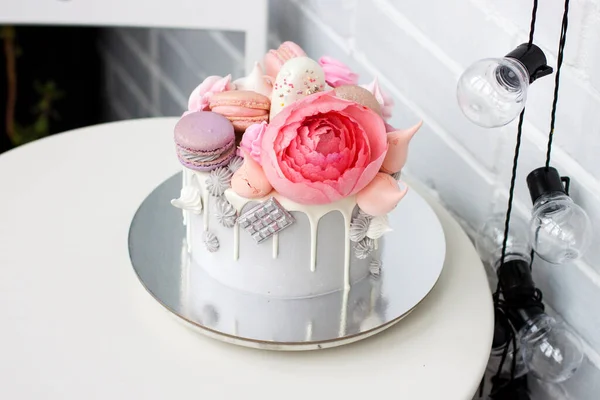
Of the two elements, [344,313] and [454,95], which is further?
[454,95]

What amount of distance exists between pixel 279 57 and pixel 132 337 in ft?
1.01

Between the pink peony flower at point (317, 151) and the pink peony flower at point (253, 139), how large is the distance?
0.01 metres

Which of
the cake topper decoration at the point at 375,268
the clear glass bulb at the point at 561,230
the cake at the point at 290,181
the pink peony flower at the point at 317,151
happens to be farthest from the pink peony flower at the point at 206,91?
the clear glass bulb at the point at 561,230

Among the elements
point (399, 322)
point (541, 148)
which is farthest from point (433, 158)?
point (399, 322)

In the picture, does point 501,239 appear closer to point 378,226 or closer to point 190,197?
point 378,226

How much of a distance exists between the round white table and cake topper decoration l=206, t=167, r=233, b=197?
146 mm

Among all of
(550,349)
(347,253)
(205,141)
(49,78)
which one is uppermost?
(205,141)

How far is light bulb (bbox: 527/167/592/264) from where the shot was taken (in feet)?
2.63

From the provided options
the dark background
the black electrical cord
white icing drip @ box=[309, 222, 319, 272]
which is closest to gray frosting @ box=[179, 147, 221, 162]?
white icing drip @ box=[309, 222, 319, 272]

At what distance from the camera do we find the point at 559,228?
80cm

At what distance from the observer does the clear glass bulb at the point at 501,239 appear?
96 centimetres

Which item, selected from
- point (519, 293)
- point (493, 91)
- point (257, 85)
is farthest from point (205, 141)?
point (519, 293)

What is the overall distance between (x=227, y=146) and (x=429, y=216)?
266 mm

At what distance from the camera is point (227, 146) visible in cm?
77
